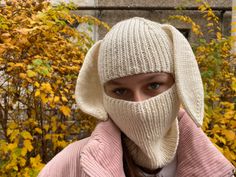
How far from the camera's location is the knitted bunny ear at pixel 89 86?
1.38 metres

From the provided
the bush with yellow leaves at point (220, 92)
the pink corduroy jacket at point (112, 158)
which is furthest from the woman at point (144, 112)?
the bush with yellow leaves at point (220, 92)

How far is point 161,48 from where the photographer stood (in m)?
1.22

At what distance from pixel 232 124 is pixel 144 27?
1.63 metres

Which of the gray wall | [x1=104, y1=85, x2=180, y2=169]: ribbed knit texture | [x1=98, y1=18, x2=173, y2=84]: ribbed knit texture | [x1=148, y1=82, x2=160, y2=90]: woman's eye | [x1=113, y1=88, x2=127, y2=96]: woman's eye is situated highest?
[x1=98, y1=18, x2=173, y2=84]: ribbed knit texture

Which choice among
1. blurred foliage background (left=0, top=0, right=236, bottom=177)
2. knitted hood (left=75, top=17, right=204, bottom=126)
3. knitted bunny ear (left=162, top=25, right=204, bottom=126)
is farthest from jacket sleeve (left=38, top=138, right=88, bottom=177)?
blurred foliage background (left=0, top=0, right=236, bottom=177)

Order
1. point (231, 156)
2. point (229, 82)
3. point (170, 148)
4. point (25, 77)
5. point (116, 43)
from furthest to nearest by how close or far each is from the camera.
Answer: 1. point (229, 82)
2. point (231, 156)
3. point (25, 77)
4. point (170, 148)
5. point (116, 43)

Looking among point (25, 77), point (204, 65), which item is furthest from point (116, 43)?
point (204, 65)

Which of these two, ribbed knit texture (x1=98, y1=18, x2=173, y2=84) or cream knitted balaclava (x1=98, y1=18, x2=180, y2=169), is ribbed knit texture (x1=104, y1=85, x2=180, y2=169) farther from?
ribbed knit texture (x1=98, y1=18, x2=173, y2=84)

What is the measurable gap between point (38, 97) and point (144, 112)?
4.86 ft

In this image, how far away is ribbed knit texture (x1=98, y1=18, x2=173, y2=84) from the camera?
1181 mm

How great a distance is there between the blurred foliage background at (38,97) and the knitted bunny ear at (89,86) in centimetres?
77

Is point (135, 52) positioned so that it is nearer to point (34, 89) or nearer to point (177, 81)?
point (177, 81)

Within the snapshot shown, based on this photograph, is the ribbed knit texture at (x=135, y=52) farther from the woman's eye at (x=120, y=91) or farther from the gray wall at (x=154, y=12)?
the gray wall at (x=154, y=12)

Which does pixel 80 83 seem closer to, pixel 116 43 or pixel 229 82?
pixel 116 43
